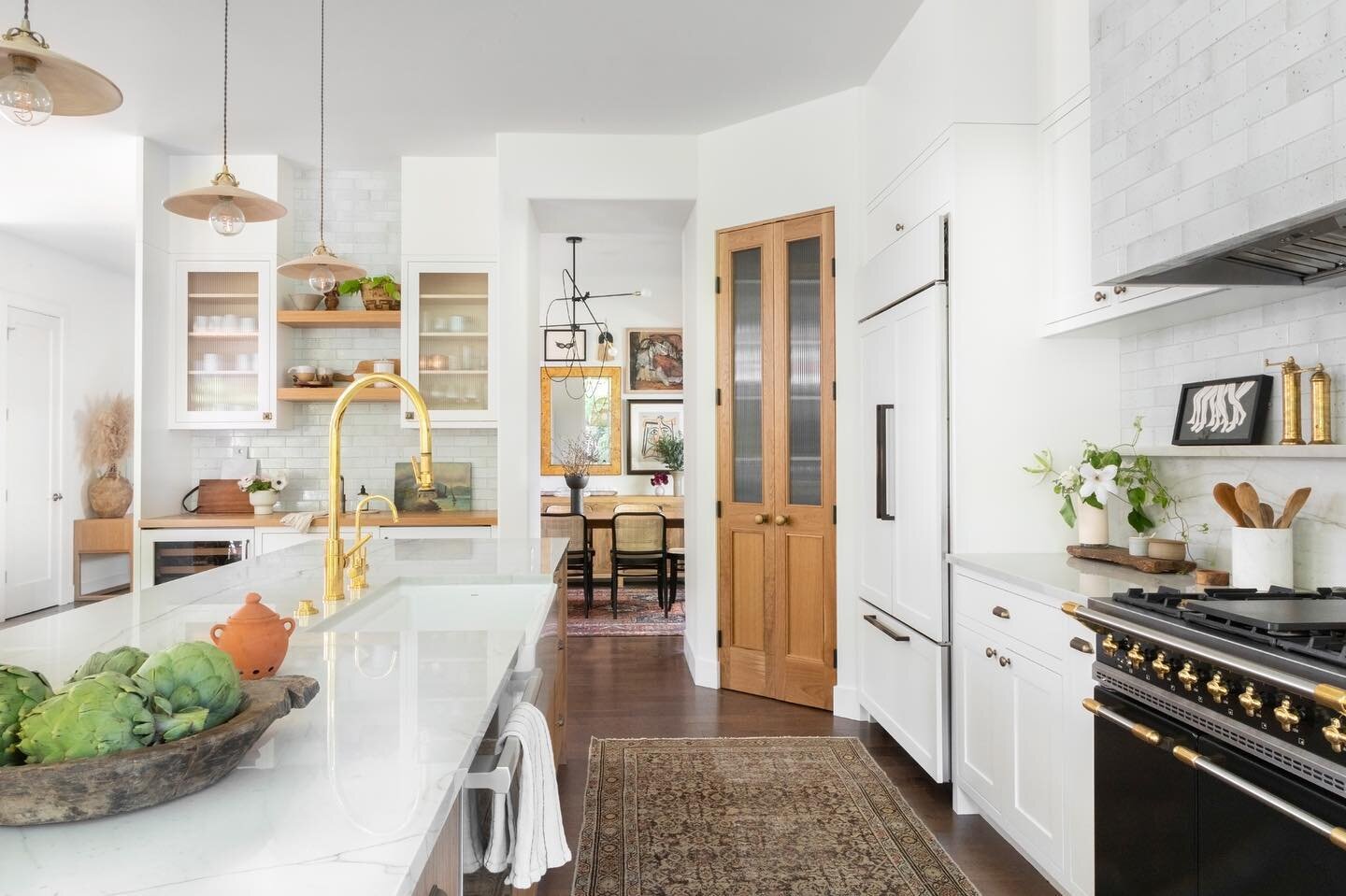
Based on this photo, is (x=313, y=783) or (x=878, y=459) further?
(x=878, y=459)

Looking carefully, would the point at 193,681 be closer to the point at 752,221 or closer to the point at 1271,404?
the point at 1271,404

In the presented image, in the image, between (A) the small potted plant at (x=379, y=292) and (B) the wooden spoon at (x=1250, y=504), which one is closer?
(B) the wooden spoon at (x=1250, y=504)

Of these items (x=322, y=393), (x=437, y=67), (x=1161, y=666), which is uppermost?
(x=437, y=67)

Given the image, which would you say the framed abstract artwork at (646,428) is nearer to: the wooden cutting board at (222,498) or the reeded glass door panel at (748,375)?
the wooden cutting board at (222,498)

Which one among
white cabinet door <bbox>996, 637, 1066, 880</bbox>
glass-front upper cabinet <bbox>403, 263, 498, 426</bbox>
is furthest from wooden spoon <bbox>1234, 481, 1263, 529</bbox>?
glass-front upper cabinet <bbox>403, 263, 498, 426</bbox>

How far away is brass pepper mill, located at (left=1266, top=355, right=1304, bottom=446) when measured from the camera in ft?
6.79

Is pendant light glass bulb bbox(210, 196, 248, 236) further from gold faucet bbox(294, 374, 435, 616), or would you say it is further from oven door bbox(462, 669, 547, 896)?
oven door bbox(462, 669, 547, 896)

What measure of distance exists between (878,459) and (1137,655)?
1.74 meters

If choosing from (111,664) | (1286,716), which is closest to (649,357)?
(1286,716)

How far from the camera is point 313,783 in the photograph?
84cm

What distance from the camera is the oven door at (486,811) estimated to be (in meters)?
1.04

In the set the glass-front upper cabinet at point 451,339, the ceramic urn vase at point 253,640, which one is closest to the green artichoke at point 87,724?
the ceramic urn vase at point 253,640

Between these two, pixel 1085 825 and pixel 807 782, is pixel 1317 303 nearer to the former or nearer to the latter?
pixel 1085 825

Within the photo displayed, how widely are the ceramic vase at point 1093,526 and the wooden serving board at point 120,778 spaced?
2.54m
